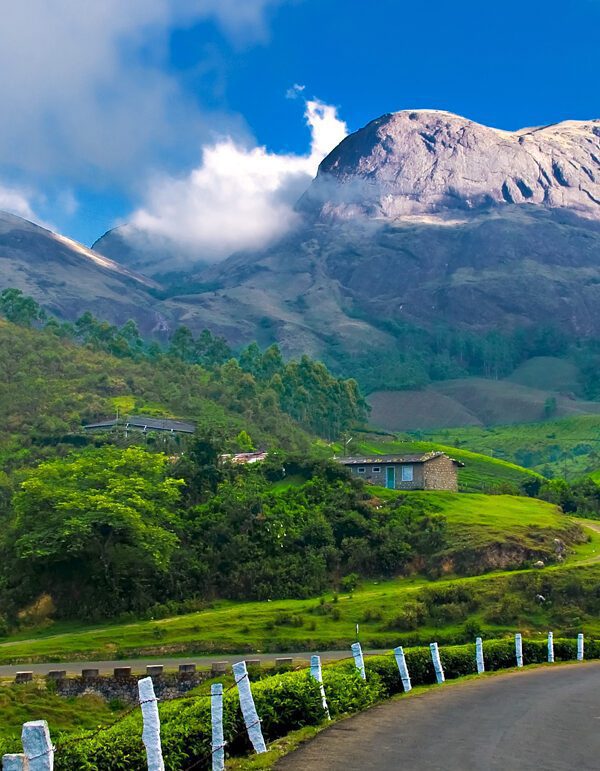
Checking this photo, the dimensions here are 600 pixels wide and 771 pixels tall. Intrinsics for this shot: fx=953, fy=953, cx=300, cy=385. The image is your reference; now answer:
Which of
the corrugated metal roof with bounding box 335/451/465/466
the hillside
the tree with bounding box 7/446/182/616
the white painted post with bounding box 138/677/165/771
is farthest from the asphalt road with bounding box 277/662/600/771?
the hillside

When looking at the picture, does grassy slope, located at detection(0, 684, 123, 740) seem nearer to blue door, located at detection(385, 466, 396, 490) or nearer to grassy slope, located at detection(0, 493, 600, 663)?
grassy slope, located at detection(0, 493, 600, 663)

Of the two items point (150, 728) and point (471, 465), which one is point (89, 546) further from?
point (471, 465)

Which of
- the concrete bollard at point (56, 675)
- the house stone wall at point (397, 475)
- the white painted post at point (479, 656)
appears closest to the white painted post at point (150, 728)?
the white painted post at point (479, 656)

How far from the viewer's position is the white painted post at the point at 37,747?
10.7m

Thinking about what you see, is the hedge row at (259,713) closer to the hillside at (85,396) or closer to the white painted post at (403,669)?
the white painted post at (403,669)

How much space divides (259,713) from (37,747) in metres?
7.66

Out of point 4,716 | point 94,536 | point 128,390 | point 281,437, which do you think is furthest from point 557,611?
point 128,390

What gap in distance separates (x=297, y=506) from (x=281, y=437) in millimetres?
44126

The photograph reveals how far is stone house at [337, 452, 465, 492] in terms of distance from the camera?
9062 cm

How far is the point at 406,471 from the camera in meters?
90.9

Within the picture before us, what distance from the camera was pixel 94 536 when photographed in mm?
65562

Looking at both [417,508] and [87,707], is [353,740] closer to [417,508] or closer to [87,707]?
[87,707]

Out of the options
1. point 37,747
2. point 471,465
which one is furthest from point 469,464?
point 37,747

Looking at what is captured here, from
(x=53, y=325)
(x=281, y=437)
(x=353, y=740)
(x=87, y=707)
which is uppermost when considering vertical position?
(x=53, y=325)
